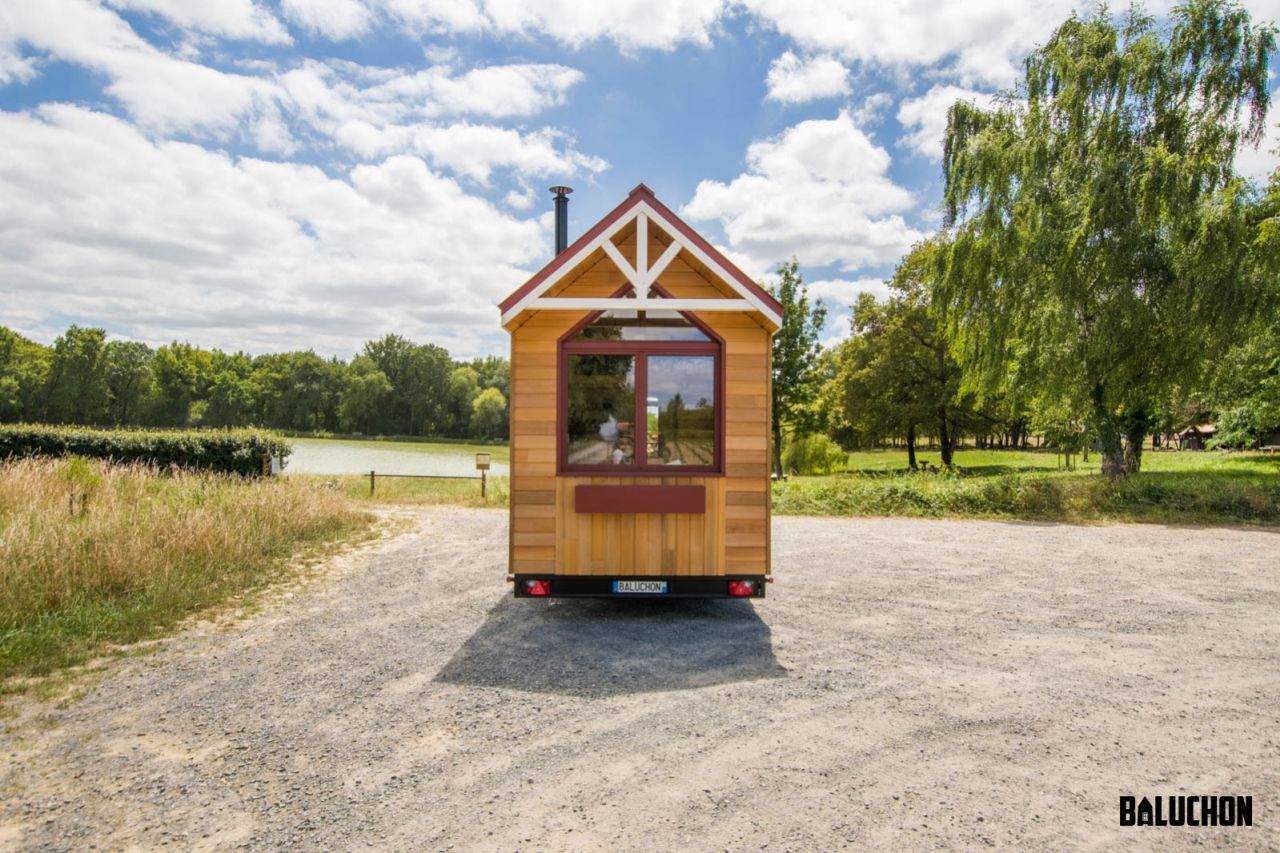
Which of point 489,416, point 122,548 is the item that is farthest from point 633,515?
point 489,416

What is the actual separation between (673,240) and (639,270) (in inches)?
18.1

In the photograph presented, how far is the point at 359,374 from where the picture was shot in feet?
231

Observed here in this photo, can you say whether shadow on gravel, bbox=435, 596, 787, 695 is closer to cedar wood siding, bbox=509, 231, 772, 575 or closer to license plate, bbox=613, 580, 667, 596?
license plate, bbox=613, 580, 667, 596

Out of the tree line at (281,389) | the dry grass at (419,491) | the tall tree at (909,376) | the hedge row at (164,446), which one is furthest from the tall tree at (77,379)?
the tall tree at (909,376)

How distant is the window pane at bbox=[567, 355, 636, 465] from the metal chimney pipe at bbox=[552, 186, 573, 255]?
2194 mm

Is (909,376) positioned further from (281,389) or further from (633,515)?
(281,389)

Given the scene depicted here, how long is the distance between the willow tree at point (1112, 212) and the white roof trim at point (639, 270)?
39.0ft

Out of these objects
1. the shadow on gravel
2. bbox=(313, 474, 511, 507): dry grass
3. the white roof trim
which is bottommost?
the shadow on gravel

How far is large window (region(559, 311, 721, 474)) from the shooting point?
6.32 metres

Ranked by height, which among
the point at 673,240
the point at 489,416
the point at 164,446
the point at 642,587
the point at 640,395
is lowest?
the point at 642,587

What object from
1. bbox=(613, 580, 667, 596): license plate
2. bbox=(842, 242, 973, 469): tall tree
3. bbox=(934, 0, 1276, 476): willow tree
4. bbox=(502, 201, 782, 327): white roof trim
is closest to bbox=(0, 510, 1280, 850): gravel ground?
bbox=(613, 580, 667, 596): license plate

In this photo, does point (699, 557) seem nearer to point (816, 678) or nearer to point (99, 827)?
point (816, 678)

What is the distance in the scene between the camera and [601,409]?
6352 millimetres

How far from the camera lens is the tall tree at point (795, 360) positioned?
23.0 m
